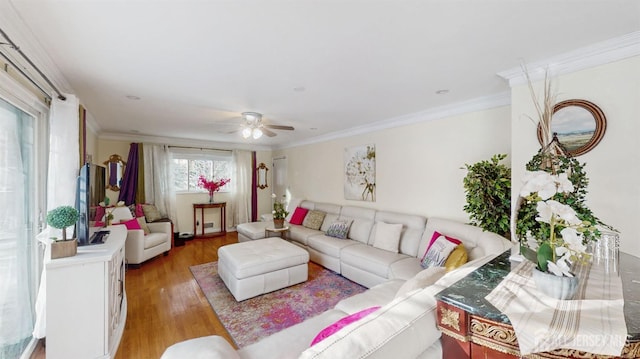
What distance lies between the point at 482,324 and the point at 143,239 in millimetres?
4504

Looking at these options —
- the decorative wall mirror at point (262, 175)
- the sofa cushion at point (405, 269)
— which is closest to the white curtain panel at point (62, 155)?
the sofa cushion at point (405, 269)

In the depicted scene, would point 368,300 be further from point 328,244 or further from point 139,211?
point 139,211

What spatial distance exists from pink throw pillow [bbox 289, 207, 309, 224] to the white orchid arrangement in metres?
4.31

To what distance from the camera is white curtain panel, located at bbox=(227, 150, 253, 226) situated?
6408 millimetres

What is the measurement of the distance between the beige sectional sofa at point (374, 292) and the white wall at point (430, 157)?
0.81 feet

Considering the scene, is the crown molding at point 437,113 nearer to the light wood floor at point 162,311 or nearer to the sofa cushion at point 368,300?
the sofa cushion at point 368,300

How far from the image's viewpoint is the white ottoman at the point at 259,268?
2855 mm

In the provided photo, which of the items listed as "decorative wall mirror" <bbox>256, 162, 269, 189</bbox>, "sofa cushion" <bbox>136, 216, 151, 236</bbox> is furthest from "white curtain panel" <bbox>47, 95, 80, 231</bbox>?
"decorative wall mirror" <bbox>256, 162, 269, 189</bbox>

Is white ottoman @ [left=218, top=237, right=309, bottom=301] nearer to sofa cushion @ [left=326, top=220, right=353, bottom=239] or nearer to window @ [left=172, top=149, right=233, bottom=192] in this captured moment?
sofa cushion @ [left=326, top=220, right=353, bottom=239]

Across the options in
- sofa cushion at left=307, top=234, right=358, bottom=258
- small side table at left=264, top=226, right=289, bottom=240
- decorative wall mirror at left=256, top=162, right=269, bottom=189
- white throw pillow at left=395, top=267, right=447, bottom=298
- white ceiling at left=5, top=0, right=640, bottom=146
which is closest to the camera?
white ceiling at left=5, top=0, right=640, bottom=146

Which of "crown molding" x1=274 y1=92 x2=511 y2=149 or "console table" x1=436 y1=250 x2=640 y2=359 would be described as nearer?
"console table" x1=436 y1=250 x2=640 y2=359

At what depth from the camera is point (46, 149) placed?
7.13ft

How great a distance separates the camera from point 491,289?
3.59 ft

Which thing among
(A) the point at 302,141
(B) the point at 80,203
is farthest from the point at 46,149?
(A) the point at 302,141
